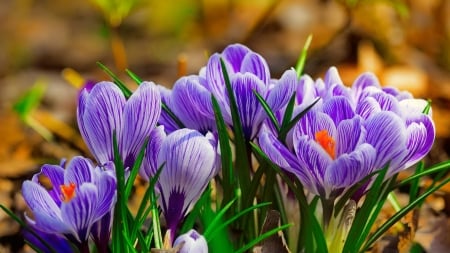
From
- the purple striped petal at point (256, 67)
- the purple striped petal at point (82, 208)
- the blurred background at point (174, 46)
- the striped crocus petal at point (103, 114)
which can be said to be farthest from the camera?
the blurred background at point (174, 46)

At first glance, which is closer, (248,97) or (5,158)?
(248,97)

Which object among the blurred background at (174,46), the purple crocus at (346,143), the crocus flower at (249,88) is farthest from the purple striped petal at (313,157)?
the blurred background at (174,46)

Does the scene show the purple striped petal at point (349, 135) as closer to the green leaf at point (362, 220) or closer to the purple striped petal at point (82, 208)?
the green leaf at point (362, 220)

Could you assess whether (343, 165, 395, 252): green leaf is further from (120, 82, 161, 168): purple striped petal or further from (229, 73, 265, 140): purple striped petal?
(120, 82, 161, 168): purple striped petal

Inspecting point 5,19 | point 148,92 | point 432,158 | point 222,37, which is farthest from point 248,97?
point 5,19

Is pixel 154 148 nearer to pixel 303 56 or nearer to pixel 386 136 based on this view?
pixel 386 136

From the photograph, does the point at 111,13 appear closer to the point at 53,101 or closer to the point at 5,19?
the point at 53,101

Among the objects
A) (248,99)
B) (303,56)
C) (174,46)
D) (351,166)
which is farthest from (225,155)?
(174,46)
